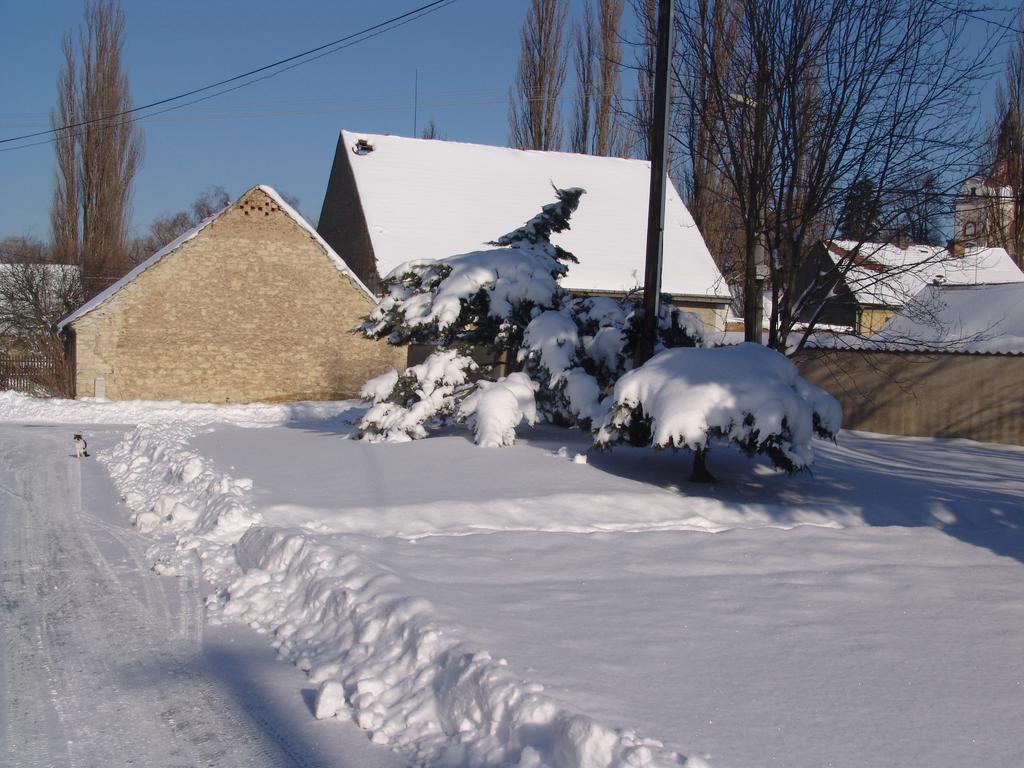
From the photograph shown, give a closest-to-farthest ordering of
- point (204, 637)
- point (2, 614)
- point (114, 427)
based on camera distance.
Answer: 1. point (204, 637)
2. point (2, 614)
3. point (114, 427)

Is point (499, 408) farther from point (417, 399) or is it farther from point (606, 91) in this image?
point (606, 91)

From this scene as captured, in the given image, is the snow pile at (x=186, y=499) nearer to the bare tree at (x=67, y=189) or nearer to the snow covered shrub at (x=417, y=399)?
the snow covered shrub at (x=417, y=399)

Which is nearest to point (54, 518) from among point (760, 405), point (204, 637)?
point (204, 637)

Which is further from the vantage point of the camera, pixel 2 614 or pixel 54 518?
pixel 54 518

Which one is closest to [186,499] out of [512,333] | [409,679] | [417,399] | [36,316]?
[417,399]

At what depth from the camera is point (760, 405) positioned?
1077cm

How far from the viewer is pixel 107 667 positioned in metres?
5.95

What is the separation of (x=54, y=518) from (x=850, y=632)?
29.1 feet

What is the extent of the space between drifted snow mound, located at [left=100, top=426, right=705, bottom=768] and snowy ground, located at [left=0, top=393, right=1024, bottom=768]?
0.06 ft

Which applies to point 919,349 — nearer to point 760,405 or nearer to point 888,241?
point 888,241

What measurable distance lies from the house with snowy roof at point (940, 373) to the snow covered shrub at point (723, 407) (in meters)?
7.36

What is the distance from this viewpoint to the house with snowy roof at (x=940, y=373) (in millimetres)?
19312

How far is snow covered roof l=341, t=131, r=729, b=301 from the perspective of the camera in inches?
1230

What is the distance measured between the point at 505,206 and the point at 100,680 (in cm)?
2913
